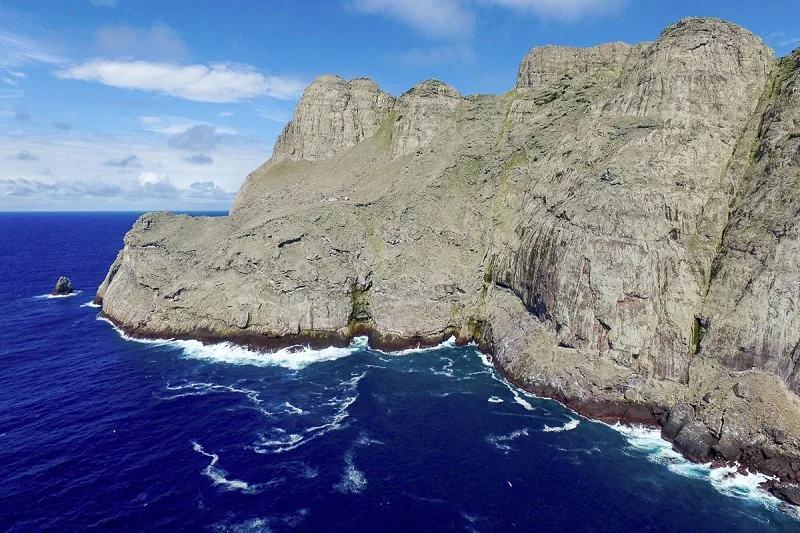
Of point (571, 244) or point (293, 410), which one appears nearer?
point (293, 410)

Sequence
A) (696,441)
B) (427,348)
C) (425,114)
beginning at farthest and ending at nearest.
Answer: (425,114), (427,348), (696,441)

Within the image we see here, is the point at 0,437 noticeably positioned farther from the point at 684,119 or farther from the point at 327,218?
the point at 684,119


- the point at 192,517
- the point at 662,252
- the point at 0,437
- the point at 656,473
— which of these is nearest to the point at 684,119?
the point at 662,252

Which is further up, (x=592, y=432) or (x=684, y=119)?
(x=684, y=119)

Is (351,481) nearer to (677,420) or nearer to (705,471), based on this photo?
(705,471)

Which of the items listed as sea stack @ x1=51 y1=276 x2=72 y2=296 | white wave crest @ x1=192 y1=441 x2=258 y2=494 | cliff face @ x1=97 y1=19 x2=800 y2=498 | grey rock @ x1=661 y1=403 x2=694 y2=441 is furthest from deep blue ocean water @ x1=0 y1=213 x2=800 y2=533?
sea stack @ x1=51 y1=276 x2=72 y2=296

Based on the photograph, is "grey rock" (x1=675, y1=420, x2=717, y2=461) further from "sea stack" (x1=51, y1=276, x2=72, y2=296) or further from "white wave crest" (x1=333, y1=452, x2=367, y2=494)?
"sea stack" (x1=51, y1=276, x2=72, y2=296)

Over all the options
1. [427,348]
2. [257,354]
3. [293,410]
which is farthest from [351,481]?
[257,354]

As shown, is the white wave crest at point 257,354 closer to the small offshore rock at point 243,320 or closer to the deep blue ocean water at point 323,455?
the deep blue ocean water at point 323,455
